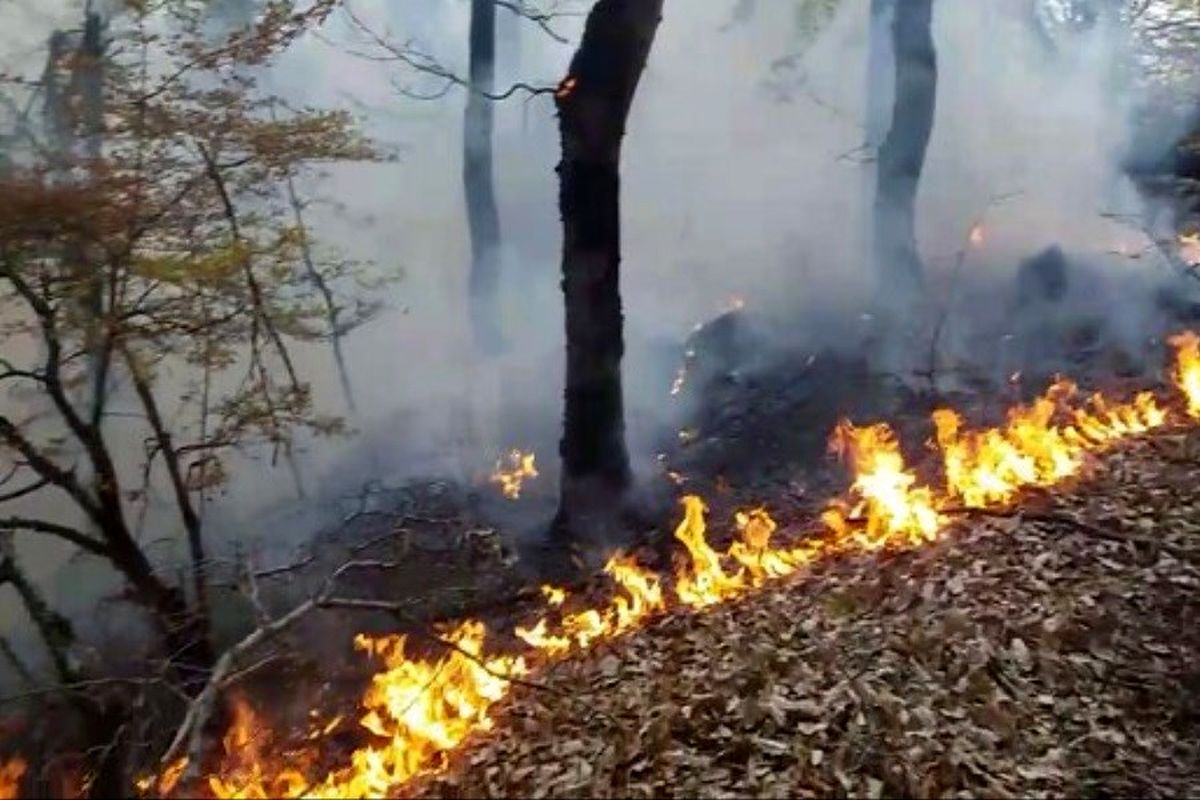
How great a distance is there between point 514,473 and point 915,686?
29.3 ft

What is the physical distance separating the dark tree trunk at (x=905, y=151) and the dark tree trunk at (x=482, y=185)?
629 cm

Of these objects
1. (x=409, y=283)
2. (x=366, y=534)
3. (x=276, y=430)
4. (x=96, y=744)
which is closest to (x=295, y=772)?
(x=96, y=744)

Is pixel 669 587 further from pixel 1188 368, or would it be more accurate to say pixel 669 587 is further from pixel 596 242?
pixel 1188 368

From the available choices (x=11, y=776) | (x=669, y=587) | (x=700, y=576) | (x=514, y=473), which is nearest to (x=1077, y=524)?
(x=700, y=576)

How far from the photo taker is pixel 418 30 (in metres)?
30.1

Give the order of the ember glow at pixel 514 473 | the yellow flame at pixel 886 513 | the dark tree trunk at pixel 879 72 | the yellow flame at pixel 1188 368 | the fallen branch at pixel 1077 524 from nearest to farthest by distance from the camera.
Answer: the fallen branch at pixel 1077 524 → the yellow flame at pixel 886 513 → the yellow flame at pixel 1188 368 → the ember glow at pixel 514 473 → the dark tree trunk at pixel 879 72

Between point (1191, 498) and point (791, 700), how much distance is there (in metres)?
4.21

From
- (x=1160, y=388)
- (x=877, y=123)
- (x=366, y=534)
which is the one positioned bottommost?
(x=366, y=534)

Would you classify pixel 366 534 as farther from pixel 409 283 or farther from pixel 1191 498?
pixel 409 283

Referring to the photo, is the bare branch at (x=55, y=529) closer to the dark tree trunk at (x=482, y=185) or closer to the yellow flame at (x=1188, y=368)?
the yellow flame at (x=1188, y=368)

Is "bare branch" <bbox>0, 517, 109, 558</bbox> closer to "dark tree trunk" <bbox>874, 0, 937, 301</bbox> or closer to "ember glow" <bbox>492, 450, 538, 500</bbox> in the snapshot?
"ember glow" <bbox>492, 450, 538, 500</bbox>

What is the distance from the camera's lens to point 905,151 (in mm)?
16703

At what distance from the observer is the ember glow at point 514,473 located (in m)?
14.4

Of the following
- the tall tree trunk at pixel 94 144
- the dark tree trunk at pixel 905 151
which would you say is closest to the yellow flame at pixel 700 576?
the tall tree trunk at pixel 94 144
